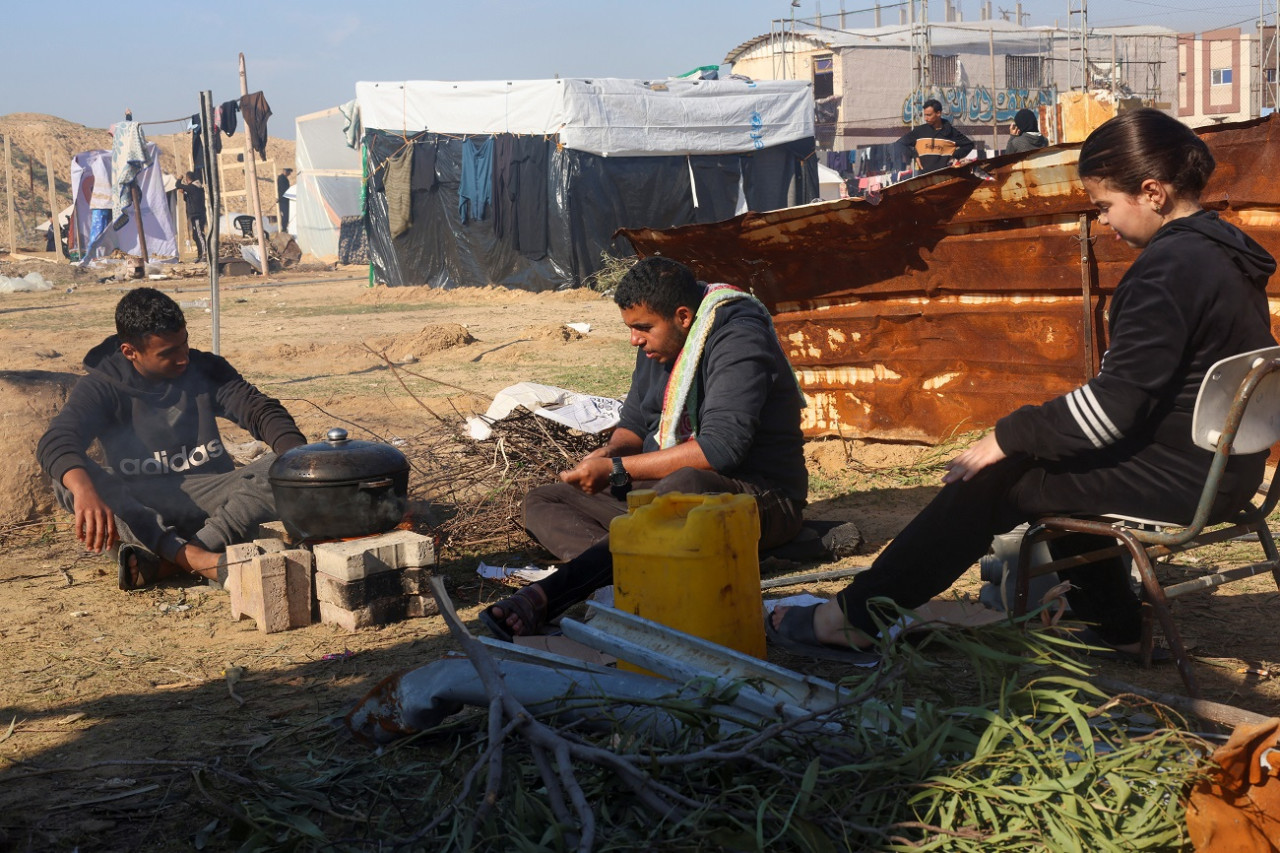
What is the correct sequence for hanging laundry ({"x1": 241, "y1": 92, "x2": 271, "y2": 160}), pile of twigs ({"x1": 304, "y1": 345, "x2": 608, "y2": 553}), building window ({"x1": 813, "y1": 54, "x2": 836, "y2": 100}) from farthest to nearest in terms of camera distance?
building window ({"x1": 813, "y1": 54, "x2": 836, "y2": 100}), hanging laundry ({"x1": 241, "y1": 92, "x2": 271, "y2": 160}), pile of twigs ({"x1": 304, "y1": 345, "x2": 608, "y2": 553})

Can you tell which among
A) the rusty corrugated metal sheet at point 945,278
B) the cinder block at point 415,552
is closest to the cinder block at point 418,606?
the cinder block at point 415,552

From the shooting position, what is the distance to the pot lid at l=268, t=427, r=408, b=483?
418 cm

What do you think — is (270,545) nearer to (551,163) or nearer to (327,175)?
(551,163)

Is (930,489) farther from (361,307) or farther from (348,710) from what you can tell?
(361,307)

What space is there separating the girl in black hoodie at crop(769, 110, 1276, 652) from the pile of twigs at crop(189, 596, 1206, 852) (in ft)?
1.86

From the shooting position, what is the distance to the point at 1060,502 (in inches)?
120

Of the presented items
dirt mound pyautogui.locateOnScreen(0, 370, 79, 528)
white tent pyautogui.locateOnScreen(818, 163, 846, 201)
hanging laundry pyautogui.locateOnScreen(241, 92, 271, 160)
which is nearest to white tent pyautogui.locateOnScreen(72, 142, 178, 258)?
hanging laundry pyautogui.locateOnScreen(241, 92, 271, 160)

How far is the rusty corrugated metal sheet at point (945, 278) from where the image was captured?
18.6 feet

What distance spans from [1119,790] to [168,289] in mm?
22186

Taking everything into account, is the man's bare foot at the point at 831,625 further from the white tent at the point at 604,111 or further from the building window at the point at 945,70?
the building window at the point at 945,70

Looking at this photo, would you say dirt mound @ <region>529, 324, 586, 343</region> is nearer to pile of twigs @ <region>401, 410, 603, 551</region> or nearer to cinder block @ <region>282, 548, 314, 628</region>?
pile of twigs @ <region>401, 410, 603, 551</region>

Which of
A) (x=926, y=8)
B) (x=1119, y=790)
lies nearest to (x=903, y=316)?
(x=1119, y=790)

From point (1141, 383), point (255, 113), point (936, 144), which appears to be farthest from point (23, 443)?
point (255, 113)

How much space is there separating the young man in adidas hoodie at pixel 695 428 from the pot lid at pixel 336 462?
692 millimetres
